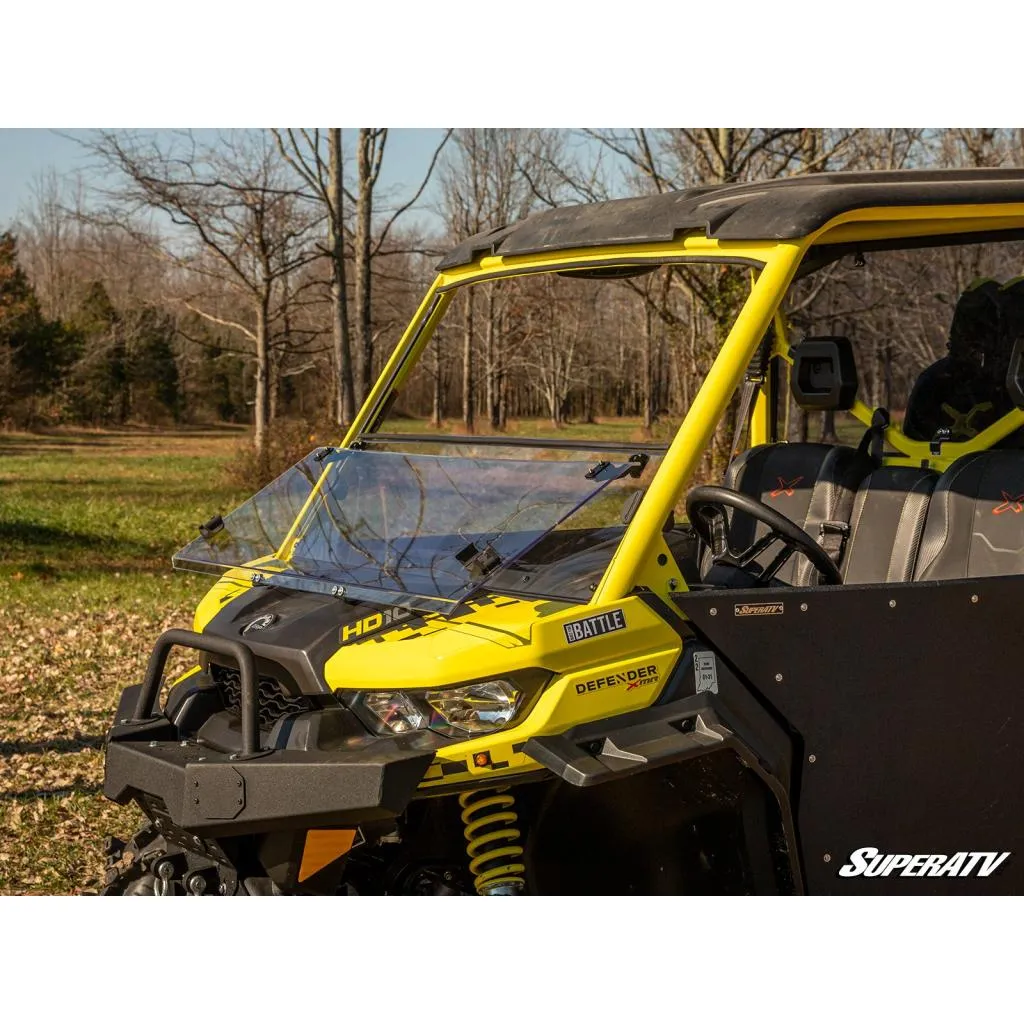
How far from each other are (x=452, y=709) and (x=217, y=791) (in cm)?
57

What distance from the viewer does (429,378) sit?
38.6 m

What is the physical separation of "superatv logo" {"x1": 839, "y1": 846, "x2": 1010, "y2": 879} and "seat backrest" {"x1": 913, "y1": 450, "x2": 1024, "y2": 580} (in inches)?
32.0

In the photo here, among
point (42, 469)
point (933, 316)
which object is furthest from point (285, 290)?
point (933, 316)

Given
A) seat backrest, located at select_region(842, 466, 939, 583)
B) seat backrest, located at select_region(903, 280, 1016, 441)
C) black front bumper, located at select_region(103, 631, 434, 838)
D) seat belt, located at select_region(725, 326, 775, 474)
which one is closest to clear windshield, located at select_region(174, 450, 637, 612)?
black front bumper, located at select_region(103, 631, 434, 838)

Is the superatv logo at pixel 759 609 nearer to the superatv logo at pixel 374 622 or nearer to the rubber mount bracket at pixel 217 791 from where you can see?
the superatv logo at pixel 374 622

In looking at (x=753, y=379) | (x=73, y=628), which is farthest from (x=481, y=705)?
(x=73, y=628)

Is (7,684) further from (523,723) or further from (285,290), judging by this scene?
(285,290)

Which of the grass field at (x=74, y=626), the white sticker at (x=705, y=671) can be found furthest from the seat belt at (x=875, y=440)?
the white sticker at (x=705, y=671)

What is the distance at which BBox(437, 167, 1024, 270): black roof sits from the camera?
3371 millimetres

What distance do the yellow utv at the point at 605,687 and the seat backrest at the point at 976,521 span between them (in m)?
0.01

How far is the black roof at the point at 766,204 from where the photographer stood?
3371 mm

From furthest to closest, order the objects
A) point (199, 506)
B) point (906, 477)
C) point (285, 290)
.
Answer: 1. point (285, 290)
2. point (199, 506)
3. point (906, 477)

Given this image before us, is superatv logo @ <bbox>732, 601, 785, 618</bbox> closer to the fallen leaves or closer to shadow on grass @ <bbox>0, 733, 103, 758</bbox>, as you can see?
the fallen leaves

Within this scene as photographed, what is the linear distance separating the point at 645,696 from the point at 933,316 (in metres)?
23.3
